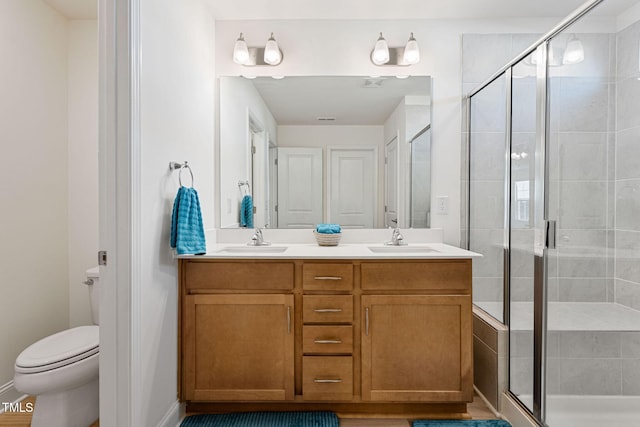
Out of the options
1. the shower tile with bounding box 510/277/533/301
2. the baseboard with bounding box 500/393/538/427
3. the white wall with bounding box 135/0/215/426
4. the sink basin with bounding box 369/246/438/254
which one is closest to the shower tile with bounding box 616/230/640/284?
the shower tile with bounding box 510/277/533/301

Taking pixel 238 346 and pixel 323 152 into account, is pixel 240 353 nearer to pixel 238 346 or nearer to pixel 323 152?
pixel 238 346

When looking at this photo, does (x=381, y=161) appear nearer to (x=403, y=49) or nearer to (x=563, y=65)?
(x=403, y=49)

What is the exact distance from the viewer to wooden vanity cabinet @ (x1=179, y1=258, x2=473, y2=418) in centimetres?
185

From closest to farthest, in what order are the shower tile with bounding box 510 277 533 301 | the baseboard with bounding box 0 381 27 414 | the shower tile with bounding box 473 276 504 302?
1. the shower tile with bounding box 510 277 533 301
2. the baseboard with bounding box 0 381 27 414
3. the shower tile with bounding box 473 276 504 302

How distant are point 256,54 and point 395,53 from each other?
0.96 m

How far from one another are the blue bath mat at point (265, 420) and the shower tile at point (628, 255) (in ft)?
5.05

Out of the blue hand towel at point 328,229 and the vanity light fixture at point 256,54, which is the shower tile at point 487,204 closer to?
the blue hand towel at point 328,229

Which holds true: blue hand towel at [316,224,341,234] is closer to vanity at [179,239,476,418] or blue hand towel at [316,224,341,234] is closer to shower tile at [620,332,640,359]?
vanity at [179,239,476,418]

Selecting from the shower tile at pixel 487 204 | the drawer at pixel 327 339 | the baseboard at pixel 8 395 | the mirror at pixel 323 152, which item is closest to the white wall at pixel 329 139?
the mirror at pixel 323 152

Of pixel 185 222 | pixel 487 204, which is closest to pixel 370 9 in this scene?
pixel 487 204

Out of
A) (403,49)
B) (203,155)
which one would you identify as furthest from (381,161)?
(203,155)

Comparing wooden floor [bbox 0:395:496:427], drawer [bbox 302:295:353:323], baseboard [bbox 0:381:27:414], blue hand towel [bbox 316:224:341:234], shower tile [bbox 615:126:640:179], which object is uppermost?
shower tile [bbox 615:126:640:179]

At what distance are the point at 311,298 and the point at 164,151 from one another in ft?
3.39

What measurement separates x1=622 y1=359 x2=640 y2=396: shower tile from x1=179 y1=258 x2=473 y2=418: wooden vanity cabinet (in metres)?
0.65
